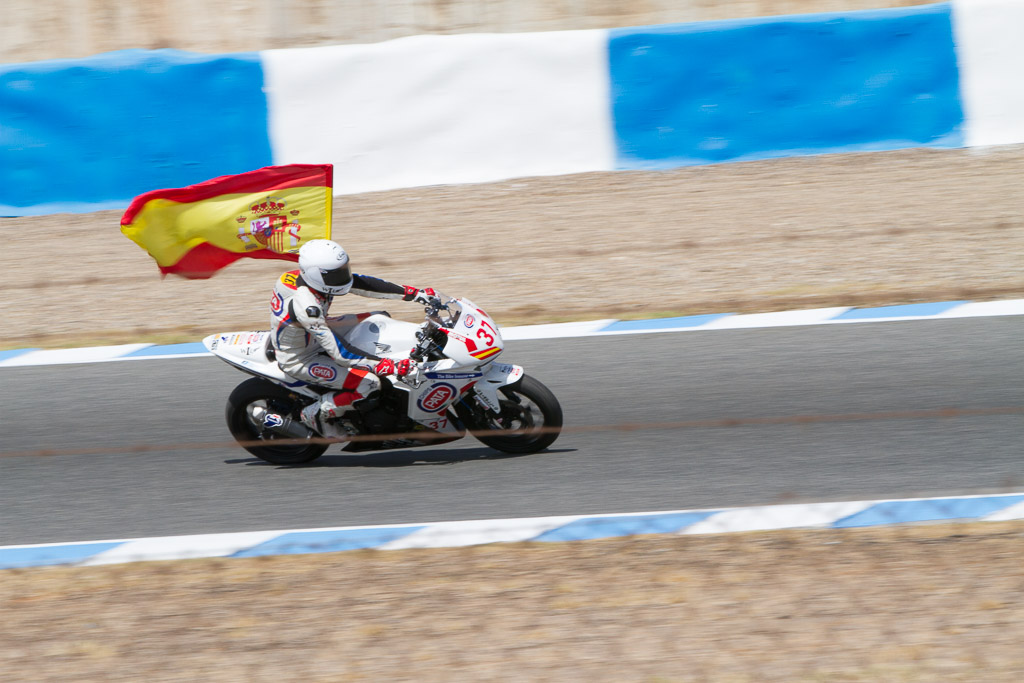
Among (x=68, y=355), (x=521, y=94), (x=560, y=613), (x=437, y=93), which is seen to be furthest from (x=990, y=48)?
(x=560, y=613)

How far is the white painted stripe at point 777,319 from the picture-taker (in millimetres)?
8844

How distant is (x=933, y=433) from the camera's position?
21.9 ft

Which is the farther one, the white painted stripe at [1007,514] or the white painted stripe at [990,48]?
the white painted stripe at [990,48]

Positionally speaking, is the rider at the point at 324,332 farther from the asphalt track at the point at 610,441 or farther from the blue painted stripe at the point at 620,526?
the blue painted stripe at the point at 620,526

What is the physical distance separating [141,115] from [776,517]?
859 cm

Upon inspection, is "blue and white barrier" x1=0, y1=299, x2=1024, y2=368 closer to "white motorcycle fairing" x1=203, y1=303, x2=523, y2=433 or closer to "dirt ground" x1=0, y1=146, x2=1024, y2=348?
"dirt ground" x1=0, y1=146, x2=1024, y2=348

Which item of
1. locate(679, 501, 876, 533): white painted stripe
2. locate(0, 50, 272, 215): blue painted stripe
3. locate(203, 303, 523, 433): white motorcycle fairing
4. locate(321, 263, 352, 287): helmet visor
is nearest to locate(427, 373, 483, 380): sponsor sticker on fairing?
locate(203, 303, 523, 433): white motorcycle fairing

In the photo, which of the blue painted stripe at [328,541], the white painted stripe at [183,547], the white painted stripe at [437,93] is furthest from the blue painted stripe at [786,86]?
the white painted stripe at [183,547]

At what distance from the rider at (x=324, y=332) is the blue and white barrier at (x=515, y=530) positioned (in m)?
0.96

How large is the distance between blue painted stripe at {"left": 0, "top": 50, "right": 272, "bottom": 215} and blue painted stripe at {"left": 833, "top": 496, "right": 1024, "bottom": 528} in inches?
316

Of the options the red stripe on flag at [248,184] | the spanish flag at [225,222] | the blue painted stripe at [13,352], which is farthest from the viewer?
the blue painted stripe at [13,352]

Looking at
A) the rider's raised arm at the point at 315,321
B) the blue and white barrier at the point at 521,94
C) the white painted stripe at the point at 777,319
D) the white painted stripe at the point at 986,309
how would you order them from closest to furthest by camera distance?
the rider's raised arm at the point at 315,321 → the white painted stripe at the point at 986,309 → the white painted stripe at the point at 777,319 → the blue and white barrier at the point at 521,94

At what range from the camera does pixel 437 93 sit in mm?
11898

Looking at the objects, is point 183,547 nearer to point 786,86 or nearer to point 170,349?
point 170,349
